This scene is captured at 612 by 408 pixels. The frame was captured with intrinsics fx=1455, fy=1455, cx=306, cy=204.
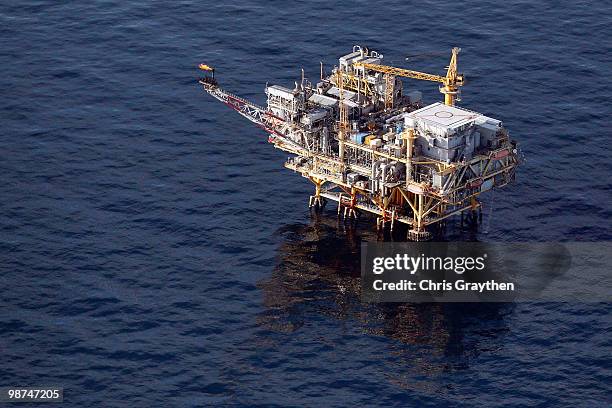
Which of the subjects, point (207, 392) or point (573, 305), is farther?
point (573, 305)

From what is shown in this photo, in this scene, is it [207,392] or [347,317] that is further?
[347,317]

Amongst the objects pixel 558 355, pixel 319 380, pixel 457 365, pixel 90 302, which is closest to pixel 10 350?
pixel 90 302

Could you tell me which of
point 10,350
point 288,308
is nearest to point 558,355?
point 288,308

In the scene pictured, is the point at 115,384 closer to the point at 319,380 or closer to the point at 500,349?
the point at 319,380

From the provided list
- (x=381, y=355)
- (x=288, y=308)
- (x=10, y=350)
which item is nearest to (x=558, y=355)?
(x=381, y=355)

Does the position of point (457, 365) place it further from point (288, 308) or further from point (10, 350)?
point (10, 350)

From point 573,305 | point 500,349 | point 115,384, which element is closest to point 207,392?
point 115,384

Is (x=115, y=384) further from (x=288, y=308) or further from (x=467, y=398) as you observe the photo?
(x=467, y=398)

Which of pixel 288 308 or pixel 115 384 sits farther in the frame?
pixel 288 308
